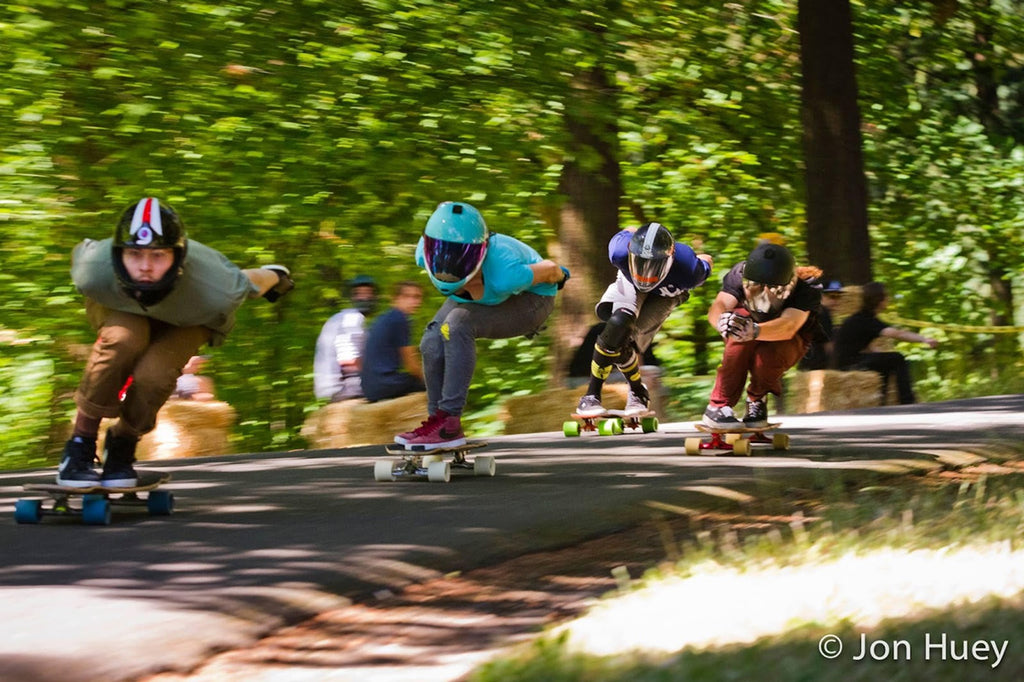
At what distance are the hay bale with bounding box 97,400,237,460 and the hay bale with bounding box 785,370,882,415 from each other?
714cm

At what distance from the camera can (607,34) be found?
1585cm

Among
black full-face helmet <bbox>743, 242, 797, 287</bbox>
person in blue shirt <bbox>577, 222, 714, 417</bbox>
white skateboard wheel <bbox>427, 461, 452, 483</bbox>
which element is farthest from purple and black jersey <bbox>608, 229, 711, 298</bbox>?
white skateboard wheel <bbox>427, 461, 452, 483</bbox>

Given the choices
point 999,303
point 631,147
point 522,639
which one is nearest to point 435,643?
point 522,639

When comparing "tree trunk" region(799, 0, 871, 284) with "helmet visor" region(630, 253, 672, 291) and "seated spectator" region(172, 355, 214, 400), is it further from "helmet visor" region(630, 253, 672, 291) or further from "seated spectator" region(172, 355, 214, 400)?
"seated spectator" region(172, 355, 214, 400)

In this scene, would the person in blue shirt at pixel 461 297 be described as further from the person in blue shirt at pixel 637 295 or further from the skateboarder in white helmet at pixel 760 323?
the person in blue shirt at pixel 637 295

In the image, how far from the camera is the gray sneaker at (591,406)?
563 inches

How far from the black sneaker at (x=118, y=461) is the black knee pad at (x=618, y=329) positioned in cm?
609

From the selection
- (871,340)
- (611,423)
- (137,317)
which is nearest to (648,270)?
(611,423)

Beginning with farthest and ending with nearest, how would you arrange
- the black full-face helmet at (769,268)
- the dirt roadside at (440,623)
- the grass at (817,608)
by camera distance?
the black full-face helmet at (769,268) → the dirt roadside at (440,623) → the grass at (817,608)

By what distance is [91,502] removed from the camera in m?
7.93

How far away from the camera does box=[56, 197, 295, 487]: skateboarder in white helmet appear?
773 cm

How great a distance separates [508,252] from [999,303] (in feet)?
70.4

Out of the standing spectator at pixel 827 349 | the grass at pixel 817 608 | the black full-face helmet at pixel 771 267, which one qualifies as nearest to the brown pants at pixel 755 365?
the black full-face helmet at pixel 771 267

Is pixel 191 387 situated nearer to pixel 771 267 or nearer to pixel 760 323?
pixel 760 323
